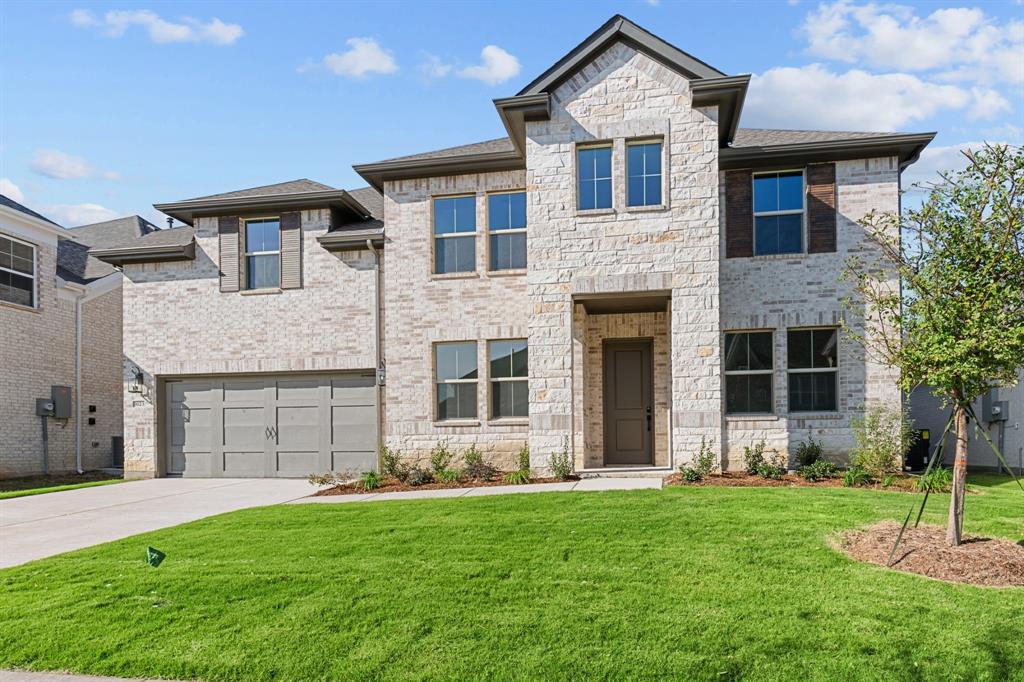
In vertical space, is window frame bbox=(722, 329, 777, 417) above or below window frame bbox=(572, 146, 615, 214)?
below

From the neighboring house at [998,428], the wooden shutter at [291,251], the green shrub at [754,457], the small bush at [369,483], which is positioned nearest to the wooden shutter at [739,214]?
the green shrub at [754,457]

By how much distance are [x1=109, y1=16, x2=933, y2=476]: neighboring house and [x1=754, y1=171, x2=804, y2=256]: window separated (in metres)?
0.04

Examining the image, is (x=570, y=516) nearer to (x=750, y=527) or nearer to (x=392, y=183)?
(x=750, y=527)

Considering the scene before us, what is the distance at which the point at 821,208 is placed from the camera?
44.3ft

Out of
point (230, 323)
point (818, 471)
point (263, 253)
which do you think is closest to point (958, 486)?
point (818, 471)

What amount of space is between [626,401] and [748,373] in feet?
8.29

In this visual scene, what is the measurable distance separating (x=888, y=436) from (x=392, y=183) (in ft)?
35.3

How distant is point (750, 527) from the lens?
782 centimetres

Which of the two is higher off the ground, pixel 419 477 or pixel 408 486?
pixel 419 477

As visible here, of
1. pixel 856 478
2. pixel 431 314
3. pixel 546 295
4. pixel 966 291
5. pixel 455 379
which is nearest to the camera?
pixel 966 291

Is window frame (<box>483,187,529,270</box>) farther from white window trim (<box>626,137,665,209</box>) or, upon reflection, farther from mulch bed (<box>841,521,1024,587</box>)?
mulch bed (<box>841,521,1024,587</box>)

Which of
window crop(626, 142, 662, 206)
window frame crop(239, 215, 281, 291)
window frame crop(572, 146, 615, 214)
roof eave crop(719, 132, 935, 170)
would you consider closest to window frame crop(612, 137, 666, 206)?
window crop(626, 142, 662, 206)

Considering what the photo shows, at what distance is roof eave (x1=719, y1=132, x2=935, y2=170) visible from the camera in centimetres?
1290

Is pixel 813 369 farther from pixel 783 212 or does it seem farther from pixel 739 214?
pixel 739 214
